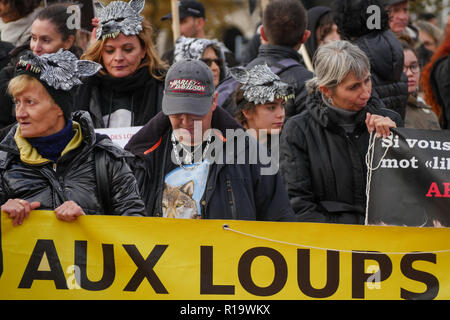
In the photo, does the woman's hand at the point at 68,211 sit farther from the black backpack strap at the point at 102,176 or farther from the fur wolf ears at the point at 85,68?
the fur wolf ears at the point at 85,68

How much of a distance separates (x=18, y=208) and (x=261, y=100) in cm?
251

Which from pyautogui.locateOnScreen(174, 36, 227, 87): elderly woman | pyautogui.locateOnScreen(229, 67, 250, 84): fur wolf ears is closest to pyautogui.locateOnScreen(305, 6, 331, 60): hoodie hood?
pyautogui.locateOnScreen(174, 36, 227, 87): elderly woman

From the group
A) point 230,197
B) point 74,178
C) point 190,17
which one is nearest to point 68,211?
point 74,178

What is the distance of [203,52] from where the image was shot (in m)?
8.23

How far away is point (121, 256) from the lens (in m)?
5.34

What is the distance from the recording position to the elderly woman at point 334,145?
6.14 meters

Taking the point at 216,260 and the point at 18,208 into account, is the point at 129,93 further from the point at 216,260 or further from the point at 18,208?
the point at 18,208

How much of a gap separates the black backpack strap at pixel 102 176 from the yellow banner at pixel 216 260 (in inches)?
4.9

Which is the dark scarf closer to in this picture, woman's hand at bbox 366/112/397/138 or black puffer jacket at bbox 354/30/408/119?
woman's hand at bbox 366/112/397/138

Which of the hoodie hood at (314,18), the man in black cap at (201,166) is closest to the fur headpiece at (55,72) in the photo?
the man in black cap at (201,166)

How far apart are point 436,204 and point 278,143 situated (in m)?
1.36

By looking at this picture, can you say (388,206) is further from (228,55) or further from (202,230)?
(228,55)

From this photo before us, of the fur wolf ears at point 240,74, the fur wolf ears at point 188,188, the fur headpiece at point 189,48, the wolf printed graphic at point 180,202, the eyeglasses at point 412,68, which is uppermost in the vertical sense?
the fur headpiece at point 189,48

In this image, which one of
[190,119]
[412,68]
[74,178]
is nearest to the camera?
[74,178]
